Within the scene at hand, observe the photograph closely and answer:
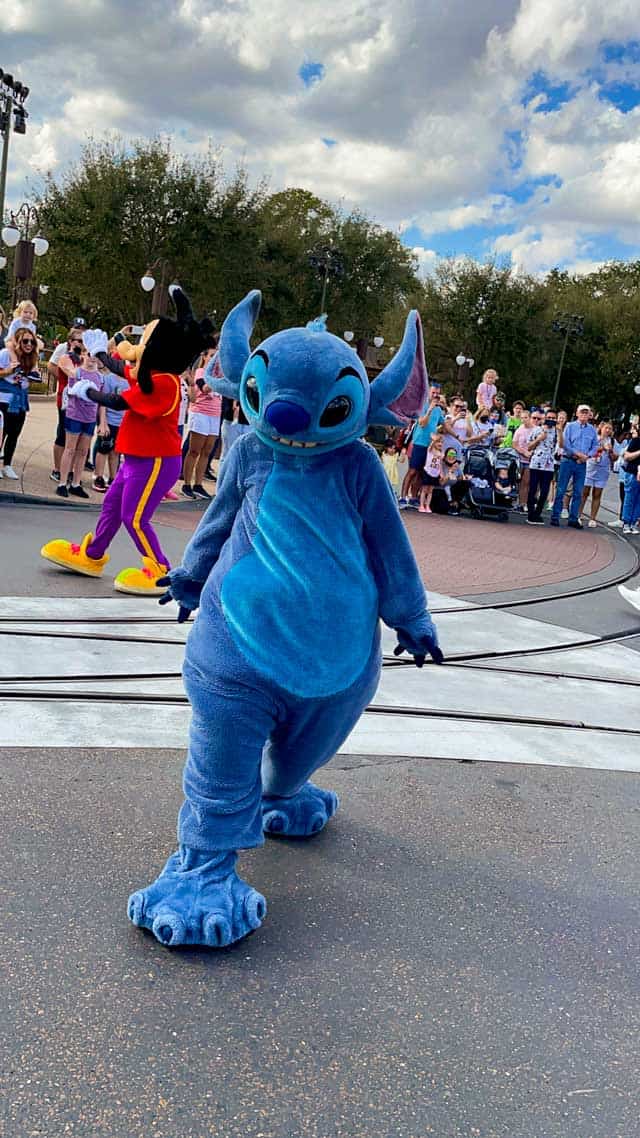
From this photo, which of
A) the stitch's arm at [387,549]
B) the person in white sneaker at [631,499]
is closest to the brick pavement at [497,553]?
the person in white sneaker at [631,499]

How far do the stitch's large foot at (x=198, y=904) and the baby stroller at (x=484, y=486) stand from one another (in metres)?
11.6

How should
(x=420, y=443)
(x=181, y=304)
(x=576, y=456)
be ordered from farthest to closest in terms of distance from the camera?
(x=576, y=456), (x=420, y=443), (x=181, y=304)

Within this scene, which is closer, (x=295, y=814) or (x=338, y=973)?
(x=338, y=973)

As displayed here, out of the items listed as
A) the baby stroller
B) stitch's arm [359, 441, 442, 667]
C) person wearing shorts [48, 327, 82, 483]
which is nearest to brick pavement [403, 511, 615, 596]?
the baby stroller

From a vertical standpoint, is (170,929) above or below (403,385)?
below

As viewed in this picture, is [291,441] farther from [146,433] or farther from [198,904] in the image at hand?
[146,433]

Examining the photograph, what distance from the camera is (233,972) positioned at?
2.56 m

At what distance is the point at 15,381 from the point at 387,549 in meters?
8.47

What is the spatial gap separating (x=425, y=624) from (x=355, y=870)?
0.85 meters

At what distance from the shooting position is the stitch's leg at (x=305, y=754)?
278cm

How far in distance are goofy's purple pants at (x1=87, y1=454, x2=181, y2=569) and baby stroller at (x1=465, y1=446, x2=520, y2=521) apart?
8.00m

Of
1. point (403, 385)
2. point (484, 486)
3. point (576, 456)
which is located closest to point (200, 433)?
point (484, 486)

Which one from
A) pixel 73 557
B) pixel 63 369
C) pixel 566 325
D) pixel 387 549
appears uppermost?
pixel 566 325

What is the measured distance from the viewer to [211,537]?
3080mm
